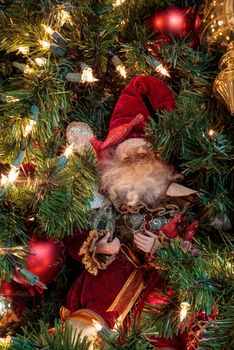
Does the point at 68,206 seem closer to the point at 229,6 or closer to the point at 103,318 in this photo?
the point at 103,318

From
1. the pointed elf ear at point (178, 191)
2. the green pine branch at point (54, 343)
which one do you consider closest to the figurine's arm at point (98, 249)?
the pointed elf ear at point (178, 191)

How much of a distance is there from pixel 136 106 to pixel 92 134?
95 mm

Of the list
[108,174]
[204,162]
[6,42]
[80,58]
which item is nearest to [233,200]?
[204,162]

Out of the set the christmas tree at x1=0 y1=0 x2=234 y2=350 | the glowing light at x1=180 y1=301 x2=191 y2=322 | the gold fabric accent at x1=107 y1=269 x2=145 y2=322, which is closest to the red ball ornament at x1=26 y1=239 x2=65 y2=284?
the christmas tree at x1=0 y1=0 x2=234 y2=350

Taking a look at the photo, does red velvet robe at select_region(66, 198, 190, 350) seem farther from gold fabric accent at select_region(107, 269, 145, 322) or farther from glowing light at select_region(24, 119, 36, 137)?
glowing light at select_region(24, 119, 36, 137)

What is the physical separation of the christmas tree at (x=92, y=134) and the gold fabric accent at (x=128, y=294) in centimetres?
4

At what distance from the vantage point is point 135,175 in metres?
0.84

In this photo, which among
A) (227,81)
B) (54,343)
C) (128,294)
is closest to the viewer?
(54,343)

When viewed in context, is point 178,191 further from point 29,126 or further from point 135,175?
point 29,126

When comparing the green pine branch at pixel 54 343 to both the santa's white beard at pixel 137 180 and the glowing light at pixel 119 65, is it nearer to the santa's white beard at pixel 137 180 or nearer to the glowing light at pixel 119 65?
the santa's white beard at pixel 137 180

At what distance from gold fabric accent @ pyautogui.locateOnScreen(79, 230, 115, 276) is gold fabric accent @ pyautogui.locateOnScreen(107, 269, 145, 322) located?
5cm

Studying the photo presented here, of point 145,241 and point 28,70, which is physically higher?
point 28,70

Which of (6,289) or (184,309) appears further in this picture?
(6,289)

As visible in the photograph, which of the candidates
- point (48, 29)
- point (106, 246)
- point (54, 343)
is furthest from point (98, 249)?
point (48, 29)
